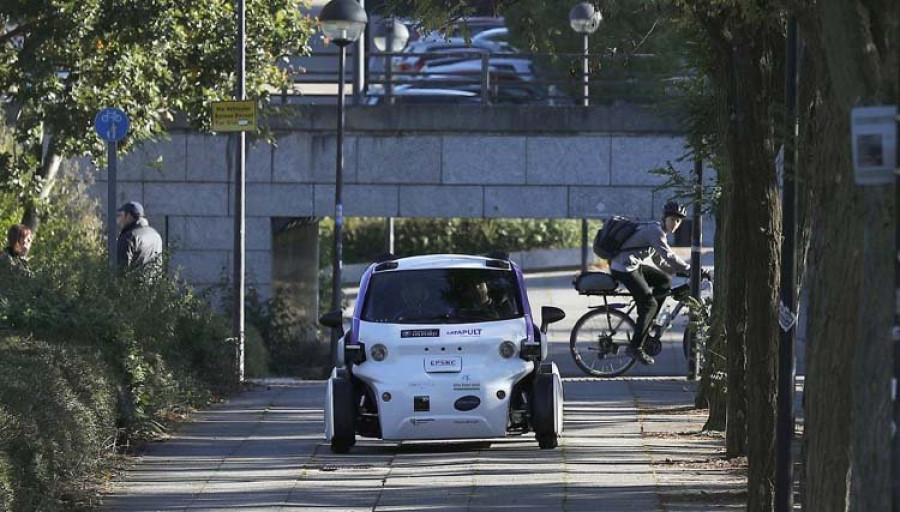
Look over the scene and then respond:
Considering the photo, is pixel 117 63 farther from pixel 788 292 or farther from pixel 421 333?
pixel 788 292

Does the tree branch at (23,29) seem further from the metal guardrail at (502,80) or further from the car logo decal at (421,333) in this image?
the car logo decal at (421,333)

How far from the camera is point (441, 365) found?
12344mm

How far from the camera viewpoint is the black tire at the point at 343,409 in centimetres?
1240

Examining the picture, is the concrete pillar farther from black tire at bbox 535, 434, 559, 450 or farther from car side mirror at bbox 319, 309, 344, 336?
black tire at bbox 535, 434, 559, 450

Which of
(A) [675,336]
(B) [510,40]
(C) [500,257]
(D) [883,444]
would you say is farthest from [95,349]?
(B) [510,40]

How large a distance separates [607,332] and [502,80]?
845 centimetres

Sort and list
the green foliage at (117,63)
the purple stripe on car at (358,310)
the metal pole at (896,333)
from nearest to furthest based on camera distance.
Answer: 1. the metal pole at (896,333)
2. the purple stripe on car at (358,310)
3. the green foliage at (117,63)

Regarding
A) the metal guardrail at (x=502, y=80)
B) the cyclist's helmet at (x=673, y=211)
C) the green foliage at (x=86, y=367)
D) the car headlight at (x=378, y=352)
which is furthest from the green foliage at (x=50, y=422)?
the metal guardrail at (x=502, y=80)

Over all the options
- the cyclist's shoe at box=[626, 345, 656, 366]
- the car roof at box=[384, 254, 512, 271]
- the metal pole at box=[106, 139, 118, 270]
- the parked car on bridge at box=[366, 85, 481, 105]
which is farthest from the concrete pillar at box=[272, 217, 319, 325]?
the car roof at box=[384, 254, 512, 271]

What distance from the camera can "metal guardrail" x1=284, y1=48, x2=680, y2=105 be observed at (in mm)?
22766

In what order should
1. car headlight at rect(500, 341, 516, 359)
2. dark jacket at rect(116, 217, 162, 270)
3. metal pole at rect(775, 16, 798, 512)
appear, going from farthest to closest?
1. dark jacket at rect(116, 217, 162, 270)
2. car headlight at rect(500, 341, 516, 359)
3. metal pole at rect(775, 16, 798, 512)

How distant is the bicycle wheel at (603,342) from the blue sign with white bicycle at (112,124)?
5.38 m

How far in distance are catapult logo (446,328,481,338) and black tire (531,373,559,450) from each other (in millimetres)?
515

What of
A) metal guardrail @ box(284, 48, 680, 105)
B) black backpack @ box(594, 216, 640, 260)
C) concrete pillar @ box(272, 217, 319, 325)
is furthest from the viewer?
concrete pillar @ box(272, 217, 319, 325)
